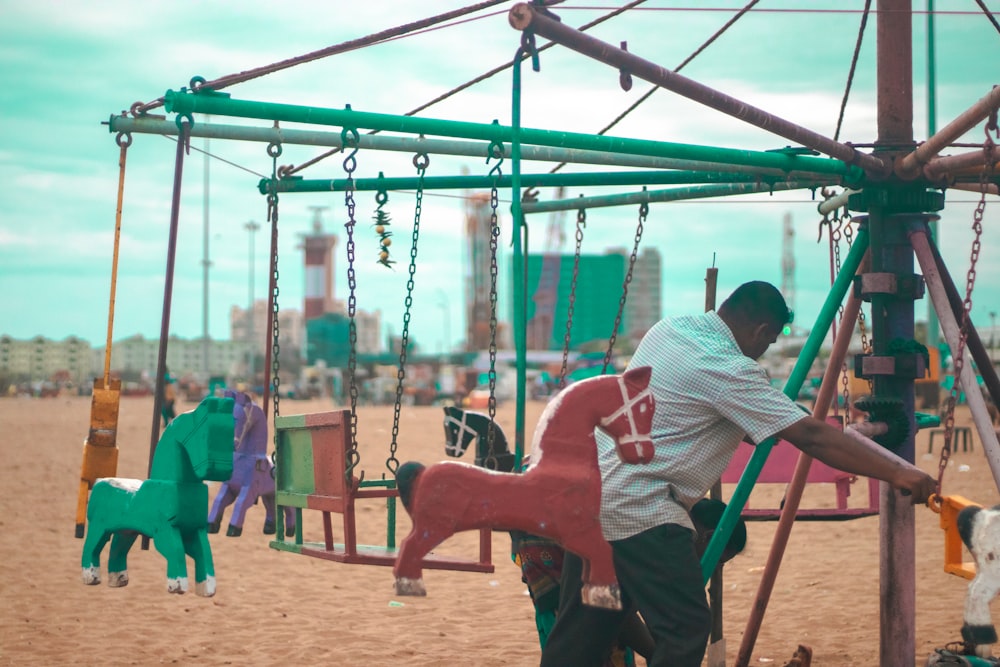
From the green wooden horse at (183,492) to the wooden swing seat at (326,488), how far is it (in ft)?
1.39

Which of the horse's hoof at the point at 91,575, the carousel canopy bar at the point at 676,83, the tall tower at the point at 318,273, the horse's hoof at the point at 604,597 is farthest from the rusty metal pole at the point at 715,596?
the tall tower at the point at 318,273

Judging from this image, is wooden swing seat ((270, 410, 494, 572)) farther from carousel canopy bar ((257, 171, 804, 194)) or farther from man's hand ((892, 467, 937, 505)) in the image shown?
man's hand ((892, 467, 937, 505))

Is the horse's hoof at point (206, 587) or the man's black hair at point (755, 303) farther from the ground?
the man's black hair at point (755, 303)

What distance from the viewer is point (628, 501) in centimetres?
396

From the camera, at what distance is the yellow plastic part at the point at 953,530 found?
14.0 ft

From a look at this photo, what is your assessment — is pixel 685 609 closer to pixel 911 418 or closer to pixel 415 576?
pixel 415 576

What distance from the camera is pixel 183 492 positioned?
5.38 meters

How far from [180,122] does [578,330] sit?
90.9m

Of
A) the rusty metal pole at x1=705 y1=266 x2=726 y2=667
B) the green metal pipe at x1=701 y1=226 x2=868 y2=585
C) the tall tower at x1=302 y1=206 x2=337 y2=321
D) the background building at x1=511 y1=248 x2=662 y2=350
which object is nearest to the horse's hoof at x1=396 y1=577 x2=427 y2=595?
the green metal pipe at x1=701 y1=226 x2=868 y2=585

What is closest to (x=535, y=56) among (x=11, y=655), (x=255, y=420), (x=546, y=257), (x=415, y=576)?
(x=415, y=576)

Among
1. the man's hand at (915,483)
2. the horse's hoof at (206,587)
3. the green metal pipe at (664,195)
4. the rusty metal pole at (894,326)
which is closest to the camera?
the man's hand at (915,483)

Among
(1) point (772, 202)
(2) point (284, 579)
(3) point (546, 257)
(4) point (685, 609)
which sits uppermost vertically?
(3) point (546, 257)

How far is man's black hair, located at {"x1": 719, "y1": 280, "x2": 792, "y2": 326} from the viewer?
415 cm

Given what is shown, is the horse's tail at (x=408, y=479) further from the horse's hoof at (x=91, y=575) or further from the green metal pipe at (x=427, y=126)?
the horse's hoof at (x=91, y=575)
